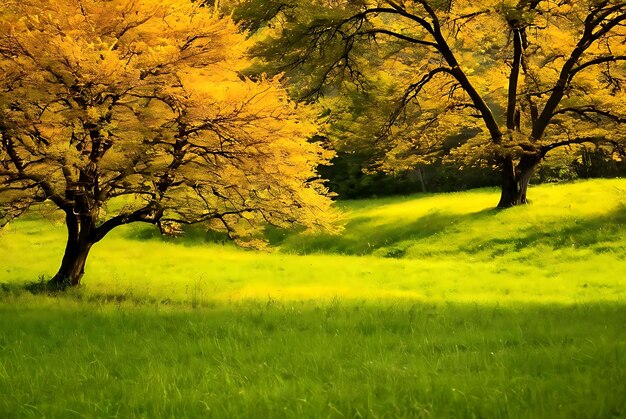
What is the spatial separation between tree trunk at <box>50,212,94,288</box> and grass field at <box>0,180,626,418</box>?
522 millimetres

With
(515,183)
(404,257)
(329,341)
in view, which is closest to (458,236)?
(404,257)

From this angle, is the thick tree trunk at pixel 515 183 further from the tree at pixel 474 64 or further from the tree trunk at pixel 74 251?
the tree trunk at pixel 74 251

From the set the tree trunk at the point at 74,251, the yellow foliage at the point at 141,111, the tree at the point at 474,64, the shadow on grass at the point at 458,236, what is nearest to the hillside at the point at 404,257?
the shadow on grass at the point at 458,236

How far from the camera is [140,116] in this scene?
990 cm

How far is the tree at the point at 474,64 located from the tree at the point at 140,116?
13.8 feet

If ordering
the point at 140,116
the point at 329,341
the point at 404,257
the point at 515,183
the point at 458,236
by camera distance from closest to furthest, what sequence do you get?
the point at 329,341, the point at 140,116, the point at 404,257, the point at 458,236, the point at 515,183

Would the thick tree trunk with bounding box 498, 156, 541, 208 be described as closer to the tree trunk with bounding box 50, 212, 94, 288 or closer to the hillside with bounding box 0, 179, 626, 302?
the hillside with bounding box 0, 179, 626, 302

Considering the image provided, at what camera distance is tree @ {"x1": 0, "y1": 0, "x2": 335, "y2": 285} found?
28.8 ft

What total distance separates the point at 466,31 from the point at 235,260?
42.6 feet

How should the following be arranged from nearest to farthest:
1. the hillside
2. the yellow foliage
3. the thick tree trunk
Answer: the yellow foliage, the hillside, the thick tree trunk

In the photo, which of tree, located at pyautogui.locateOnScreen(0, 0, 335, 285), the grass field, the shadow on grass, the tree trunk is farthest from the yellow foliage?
the shadow on grass

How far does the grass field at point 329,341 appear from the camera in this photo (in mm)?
3824

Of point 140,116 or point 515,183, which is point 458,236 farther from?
point 140,116

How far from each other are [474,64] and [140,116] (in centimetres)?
2053
